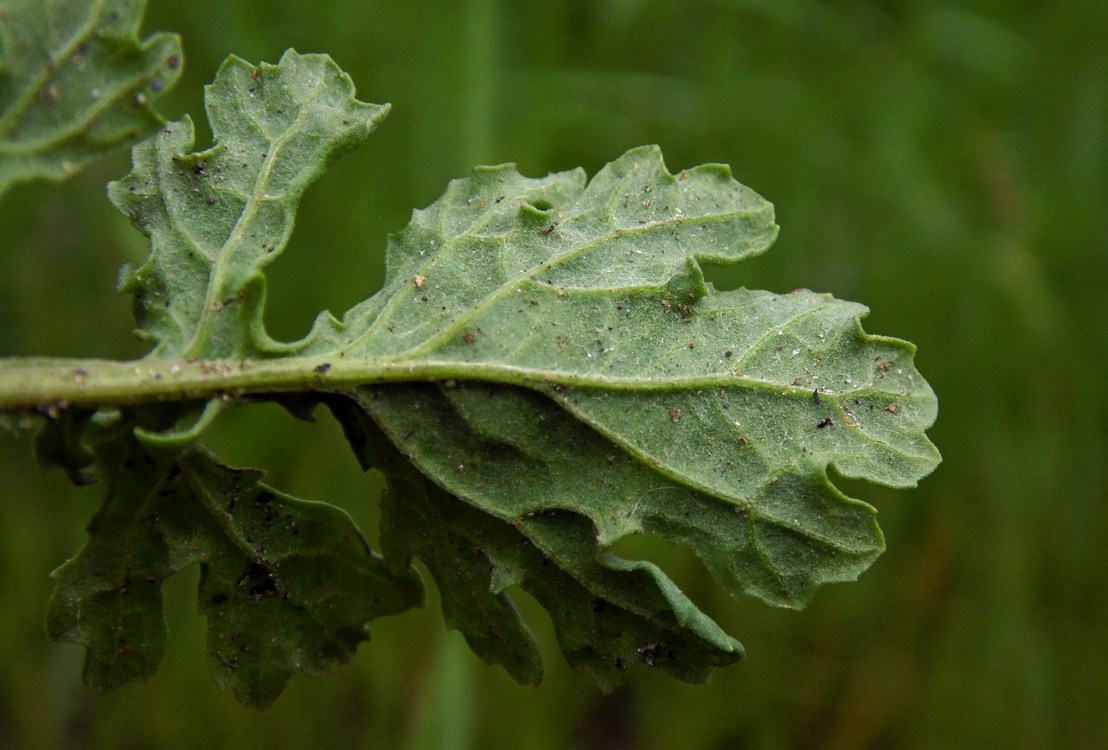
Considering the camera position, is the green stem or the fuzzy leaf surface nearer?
the green stem

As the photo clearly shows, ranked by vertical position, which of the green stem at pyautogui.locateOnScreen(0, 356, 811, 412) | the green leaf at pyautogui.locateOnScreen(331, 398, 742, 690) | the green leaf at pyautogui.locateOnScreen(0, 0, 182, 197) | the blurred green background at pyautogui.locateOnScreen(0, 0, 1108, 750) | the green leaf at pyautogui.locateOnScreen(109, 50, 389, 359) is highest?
the green leaf at pyautogui.locateOnScreen(0, 0, 182, 197)

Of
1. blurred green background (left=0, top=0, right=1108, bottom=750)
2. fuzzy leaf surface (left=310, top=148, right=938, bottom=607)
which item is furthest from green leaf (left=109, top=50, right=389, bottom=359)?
blurred green background (left=0, top=0, right=1108, bottom=750)

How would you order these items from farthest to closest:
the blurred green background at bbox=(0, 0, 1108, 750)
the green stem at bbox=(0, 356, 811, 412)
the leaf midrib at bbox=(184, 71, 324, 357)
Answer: the blurred green background at bbox=(0, 0, 1108, 750), the leaf midrib at bbox=(184, 71, 324, 357), the green stem at bbox=(0, 356, 811, 412)

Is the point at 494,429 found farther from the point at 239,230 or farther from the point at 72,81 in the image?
the point at 72,81

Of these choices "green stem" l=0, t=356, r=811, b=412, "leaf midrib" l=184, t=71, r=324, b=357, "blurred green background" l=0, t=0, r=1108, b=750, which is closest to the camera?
"green stem" l=0, t=356, r=811, b=412

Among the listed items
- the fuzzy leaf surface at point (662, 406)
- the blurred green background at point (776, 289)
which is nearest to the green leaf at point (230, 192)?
the fuzzy leaf surface at point (662, 406)

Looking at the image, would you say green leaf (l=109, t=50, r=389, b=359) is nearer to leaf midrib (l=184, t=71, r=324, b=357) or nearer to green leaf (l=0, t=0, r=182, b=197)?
leaf midrib (l=184, t=71, r=324, b=357)

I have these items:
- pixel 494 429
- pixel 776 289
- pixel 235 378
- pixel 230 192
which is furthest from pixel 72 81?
pixel 776 289

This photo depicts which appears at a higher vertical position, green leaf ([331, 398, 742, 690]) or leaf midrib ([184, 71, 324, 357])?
leaf midrib ([184, 71, 324, 357])
